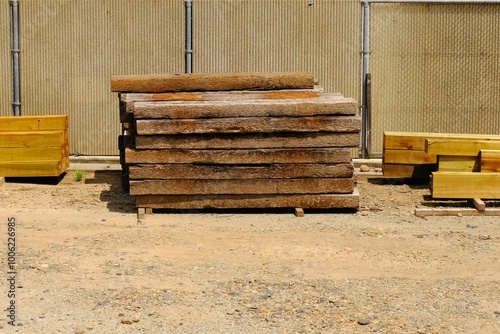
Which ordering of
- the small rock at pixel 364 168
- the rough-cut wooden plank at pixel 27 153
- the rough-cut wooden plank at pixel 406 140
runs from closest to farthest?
the rough-cut wooden plank at pixel 406 140 → the rough-cut wooden plank at pixel 27 153 → the small rock at pixel 364 168

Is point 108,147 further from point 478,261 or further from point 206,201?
point 478,261

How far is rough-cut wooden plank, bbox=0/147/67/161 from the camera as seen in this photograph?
13719 millimetres

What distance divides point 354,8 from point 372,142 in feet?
7.53

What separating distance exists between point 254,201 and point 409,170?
10.1ft

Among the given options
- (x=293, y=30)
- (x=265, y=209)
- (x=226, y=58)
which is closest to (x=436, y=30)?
(x=293, y=30)

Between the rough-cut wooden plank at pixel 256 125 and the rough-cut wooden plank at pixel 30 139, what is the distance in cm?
272

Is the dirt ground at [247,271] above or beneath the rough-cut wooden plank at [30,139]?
beneath

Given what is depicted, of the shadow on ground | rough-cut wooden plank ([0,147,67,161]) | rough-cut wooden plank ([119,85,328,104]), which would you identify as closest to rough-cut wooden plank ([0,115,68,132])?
rough-cut wooden plank ([0,147,67,161])

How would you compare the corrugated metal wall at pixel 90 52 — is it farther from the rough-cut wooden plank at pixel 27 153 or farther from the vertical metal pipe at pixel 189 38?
the rough-cut wooden plank at pixel 27 153

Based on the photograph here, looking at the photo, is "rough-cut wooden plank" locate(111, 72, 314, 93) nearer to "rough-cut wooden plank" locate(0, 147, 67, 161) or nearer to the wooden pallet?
"rough-cut wooden plank" locate(0, 147, 67, 161)

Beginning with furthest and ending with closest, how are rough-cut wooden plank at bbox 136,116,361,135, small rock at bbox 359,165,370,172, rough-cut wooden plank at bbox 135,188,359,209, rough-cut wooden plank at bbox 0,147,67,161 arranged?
small rock at bbox 359,165,370,172 → rough-cut wooden plank at bbox 0,147,67,161 → rough-cut wooden plank at bbox 135,188,359,209 → rough-cut wooden plank at bbox 136,116,361,135

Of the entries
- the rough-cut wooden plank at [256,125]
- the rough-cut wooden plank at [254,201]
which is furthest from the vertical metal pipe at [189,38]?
the rough-cut wooden plank at [254,201]

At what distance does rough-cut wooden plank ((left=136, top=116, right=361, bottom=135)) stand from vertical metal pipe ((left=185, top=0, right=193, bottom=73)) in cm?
409

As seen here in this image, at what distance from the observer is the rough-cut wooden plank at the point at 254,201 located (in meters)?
11.7
